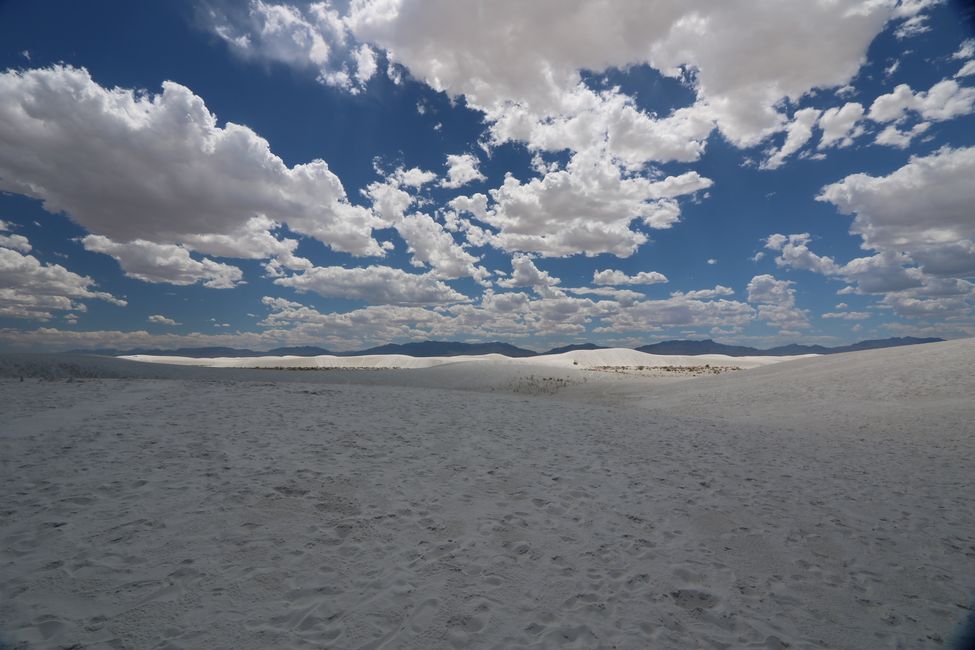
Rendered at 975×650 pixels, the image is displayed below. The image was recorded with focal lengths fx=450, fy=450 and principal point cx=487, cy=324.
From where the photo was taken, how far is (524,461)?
348 inches

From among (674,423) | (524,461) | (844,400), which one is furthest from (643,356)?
(524,461)

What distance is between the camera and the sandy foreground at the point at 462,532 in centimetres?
394

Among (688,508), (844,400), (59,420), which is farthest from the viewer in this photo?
(844,400)

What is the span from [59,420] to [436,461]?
844cm

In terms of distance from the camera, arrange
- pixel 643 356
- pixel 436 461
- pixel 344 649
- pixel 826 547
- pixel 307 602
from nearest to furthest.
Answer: pixel 344 649, pixel 307 602, pixel 826 547, pixel 436 461, pixel 643 356

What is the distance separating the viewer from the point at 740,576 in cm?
495

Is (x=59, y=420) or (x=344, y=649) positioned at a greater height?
(x=59, y=420)

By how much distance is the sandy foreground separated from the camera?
394 centimetres

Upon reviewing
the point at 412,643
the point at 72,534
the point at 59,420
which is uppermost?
the point at 59,420

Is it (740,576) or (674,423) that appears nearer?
(740,576)

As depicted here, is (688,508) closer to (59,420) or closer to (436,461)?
(436,461)

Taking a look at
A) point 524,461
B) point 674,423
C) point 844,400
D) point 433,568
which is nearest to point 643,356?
point 844,400

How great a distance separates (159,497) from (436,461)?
4225 millimetres

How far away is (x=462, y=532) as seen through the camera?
5676 mm
